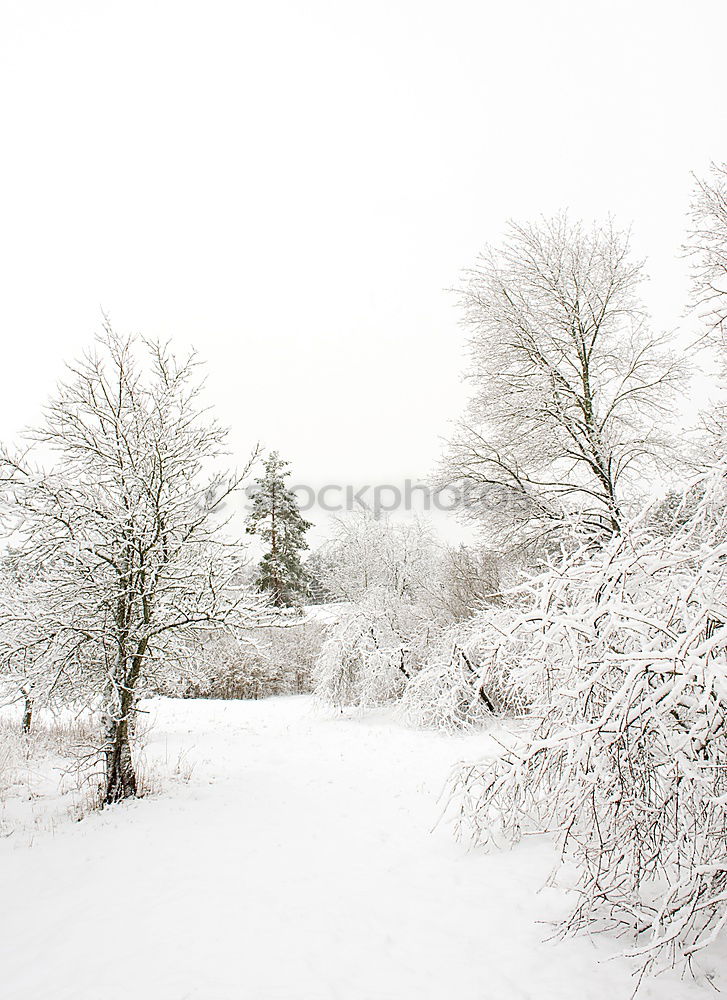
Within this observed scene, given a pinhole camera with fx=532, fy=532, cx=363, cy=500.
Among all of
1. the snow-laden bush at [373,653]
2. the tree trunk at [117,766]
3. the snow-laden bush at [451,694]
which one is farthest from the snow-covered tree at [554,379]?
the snow-laden bush at [373,653]

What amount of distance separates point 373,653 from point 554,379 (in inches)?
361

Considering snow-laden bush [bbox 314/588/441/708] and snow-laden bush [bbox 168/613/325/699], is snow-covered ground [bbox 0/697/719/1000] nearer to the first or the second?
snow-laden bush [bbox 314/588/441/708]

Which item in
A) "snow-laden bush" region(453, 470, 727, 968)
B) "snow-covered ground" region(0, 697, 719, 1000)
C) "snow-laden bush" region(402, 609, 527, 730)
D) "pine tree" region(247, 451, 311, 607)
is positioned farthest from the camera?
"pine tree" region(247, 451, 311, 607)

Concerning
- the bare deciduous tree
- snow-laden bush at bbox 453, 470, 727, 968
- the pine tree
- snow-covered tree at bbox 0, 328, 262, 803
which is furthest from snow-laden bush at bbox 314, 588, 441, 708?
the pine tree

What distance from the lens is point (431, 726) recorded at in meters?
11.9

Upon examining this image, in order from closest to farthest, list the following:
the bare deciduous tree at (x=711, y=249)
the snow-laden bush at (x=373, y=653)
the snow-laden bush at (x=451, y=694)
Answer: the bare deciduous tree at (x=711, y=249), the snow-laden bush at (x=451, y=694), the snow-laden bush at (x=373, y=653)

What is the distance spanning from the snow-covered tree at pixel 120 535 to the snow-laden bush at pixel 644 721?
15.4 feet

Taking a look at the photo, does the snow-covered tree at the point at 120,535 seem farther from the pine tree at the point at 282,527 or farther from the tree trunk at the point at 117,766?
the pine tree at the point at 282,527

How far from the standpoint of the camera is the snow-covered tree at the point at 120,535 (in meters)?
6.40

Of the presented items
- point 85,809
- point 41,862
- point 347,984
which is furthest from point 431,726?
point 347,984

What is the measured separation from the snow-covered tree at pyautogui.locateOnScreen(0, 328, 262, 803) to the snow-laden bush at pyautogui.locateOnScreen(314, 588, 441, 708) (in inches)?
311

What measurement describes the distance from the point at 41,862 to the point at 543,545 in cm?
755

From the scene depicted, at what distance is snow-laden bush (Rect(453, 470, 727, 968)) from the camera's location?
2.54 metres

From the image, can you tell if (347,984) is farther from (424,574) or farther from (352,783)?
(424,574)
